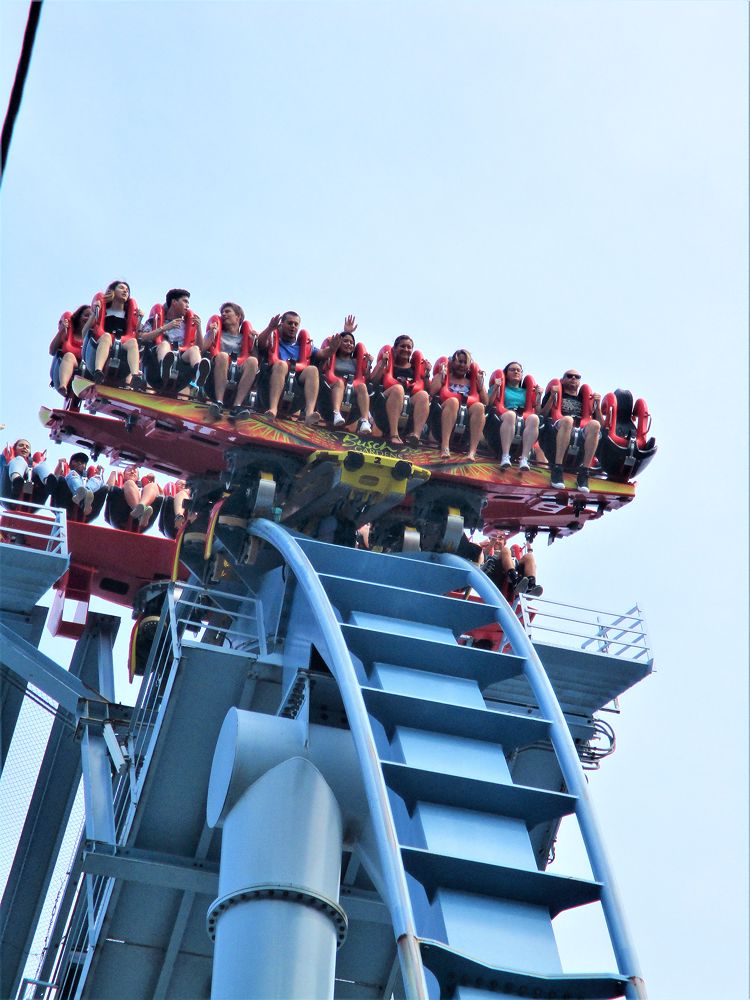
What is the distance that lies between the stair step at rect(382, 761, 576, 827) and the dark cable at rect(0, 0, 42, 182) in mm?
6177

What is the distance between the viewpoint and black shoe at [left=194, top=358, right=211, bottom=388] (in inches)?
608

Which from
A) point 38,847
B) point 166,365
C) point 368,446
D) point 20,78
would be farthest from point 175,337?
point 20,78

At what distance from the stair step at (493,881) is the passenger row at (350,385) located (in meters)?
6.32

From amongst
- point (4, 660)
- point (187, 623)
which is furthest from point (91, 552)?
point (187, 623)

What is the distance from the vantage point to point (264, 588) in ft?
48.6

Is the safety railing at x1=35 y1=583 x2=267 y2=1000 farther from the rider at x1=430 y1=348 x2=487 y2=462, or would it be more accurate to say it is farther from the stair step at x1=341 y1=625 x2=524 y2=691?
the rider at x1=430 y1=348 x2=487 y2=462

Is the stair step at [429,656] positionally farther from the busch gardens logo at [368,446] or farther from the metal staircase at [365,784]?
the busch gardens logo at [368,446]

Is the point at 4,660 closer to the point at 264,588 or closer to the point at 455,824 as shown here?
the point at 264,588

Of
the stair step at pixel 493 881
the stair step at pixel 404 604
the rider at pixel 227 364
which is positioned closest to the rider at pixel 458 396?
the rider at pixel 227 364

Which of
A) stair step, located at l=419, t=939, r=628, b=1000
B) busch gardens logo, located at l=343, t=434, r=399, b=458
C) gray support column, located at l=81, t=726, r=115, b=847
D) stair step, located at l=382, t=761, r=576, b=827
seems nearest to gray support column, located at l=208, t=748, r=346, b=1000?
stair step, located at l=382, t=761, r=576, b=827

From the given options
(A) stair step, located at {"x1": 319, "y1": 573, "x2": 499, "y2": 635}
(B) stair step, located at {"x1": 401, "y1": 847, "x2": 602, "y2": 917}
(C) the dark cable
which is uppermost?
(A) stair step, located at {"x1": 319, "y1": 573, "x2": 499, "y2": 635}

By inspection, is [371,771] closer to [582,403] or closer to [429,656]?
[429,656]

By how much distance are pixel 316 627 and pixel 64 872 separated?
5103 millimetres

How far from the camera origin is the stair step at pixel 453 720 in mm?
11484
